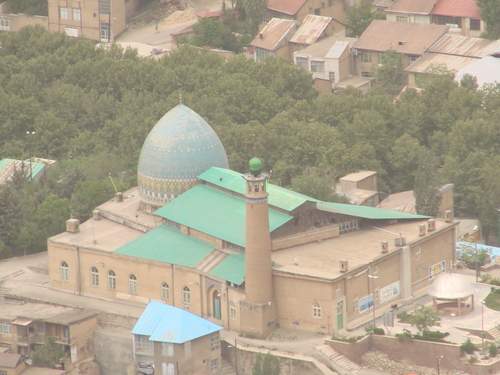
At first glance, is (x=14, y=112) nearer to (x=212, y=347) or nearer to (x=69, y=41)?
(x=69, y=41)

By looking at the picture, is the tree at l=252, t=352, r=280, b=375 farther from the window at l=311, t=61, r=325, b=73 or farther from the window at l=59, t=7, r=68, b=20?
the window at l=59, t=7, r=68, b=20

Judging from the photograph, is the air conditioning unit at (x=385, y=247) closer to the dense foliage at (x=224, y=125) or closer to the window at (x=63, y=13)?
the dense foliage at (x=224, y=125)

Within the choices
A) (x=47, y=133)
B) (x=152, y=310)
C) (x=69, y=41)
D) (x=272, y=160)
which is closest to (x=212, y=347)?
(x=152, y=310)

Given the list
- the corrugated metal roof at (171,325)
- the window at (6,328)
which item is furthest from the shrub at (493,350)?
the window at (6,328)

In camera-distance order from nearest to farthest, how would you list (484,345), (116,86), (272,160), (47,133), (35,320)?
(484,345)
(35,320)
(272,160)
(47,133)
(116,86)

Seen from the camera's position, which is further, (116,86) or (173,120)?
(116,86)
